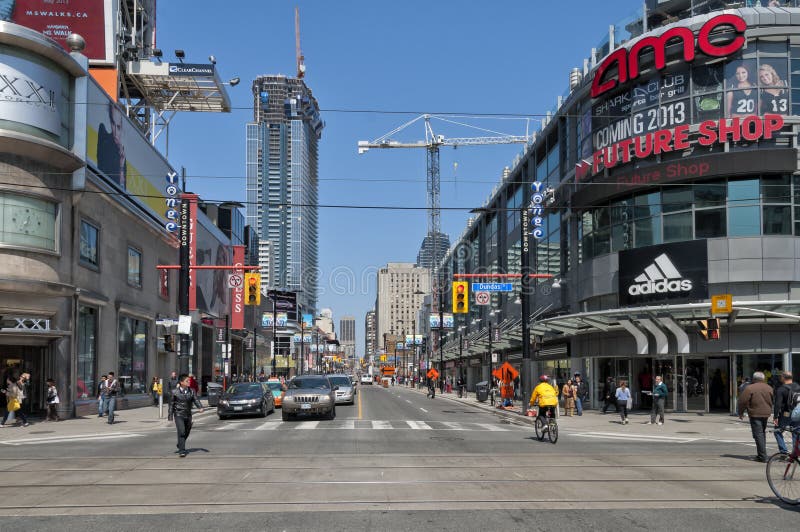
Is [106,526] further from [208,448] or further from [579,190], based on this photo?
[579,190]

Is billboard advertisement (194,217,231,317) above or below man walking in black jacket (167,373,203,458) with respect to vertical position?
above

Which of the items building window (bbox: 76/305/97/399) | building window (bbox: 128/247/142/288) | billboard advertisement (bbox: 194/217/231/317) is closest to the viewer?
building window (bbox: 76/305/97/399)

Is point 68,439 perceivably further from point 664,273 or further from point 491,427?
point 664,273

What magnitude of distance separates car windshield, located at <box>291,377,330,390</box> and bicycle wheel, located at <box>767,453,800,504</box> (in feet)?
66.8

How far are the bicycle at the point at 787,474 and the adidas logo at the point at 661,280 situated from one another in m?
24.3

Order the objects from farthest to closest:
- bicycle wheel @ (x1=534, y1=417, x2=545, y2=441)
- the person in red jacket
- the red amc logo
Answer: the red amc logo
bicycle wheel @ (x1=534, y1=417, x2=545, y2=441)
the person in red jacket

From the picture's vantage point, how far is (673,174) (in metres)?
34.4

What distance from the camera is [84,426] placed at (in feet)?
88.7

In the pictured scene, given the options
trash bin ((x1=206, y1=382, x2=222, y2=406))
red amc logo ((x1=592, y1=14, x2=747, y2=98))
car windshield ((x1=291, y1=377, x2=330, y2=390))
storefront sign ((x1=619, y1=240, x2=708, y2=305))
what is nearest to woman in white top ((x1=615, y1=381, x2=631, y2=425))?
storefront sign ((x1=619, y1=240, x2=708, y2=305))

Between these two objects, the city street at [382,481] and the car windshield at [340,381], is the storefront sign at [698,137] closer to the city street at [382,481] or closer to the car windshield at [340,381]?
the city street at [382,481]

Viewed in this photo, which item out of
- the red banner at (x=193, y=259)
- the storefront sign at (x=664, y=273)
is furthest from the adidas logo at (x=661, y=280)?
the red banner at (x=193, y=259)

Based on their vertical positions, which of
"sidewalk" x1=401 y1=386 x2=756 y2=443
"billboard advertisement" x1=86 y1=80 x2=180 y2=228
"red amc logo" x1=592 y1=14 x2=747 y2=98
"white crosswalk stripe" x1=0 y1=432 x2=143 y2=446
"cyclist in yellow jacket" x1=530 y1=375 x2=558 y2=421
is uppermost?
"red amc logo" x1=592 y1=14 x2=747 y2=98

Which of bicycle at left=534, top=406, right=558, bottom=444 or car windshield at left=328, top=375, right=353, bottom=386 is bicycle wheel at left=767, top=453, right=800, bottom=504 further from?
car windshield at left=328, top=375, right=353, bottom=386

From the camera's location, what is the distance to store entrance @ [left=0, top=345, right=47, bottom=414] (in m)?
30.3
